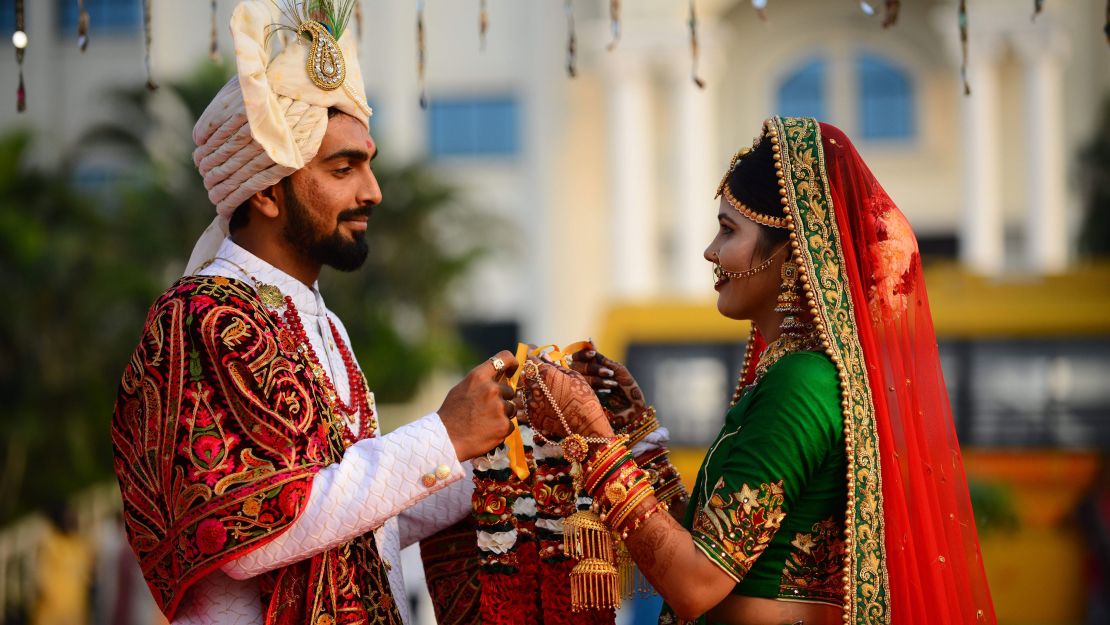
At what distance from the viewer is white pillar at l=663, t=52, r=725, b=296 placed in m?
24.0

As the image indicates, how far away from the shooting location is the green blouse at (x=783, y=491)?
3.06 metres

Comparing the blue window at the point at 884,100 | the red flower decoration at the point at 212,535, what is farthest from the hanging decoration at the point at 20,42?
the blue window at the point at 884,100

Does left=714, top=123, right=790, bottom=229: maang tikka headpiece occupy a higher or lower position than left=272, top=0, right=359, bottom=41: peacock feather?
lower

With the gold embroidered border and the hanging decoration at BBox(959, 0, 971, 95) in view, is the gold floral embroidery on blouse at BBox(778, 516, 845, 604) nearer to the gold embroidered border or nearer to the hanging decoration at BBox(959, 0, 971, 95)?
the gold embroidered border

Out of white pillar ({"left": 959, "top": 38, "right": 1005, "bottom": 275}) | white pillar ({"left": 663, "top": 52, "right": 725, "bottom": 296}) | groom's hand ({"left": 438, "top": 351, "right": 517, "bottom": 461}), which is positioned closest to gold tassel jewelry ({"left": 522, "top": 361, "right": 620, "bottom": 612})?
groom's hand ({"left": 438, "top": 351, "right": 517, "bottom": 461})

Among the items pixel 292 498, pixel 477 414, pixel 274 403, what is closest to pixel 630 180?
pixel 477 414

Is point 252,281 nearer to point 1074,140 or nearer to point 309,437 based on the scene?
point 309,437

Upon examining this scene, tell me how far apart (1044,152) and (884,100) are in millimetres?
3668

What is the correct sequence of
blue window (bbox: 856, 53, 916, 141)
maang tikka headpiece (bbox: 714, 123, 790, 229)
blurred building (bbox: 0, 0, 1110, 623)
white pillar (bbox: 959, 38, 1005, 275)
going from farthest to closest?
blue window (bbox: 856, 53, 916, 141)
blurred building (bbox: 0, 0, 1110, 623)
white pillar (bbox: 959, 38, 1005, 275)
maang tikka headpiece (bbox: 714, 123, 790, 229)

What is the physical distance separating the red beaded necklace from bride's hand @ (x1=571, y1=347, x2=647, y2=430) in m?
0.54

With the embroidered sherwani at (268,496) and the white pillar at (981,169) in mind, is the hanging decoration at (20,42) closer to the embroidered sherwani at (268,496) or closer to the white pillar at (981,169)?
the embroidered sherwani at (268,496)

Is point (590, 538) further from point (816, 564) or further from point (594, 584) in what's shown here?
point (816, 564)

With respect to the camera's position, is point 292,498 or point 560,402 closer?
point 292,498

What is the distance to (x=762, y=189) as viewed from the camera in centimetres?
333
